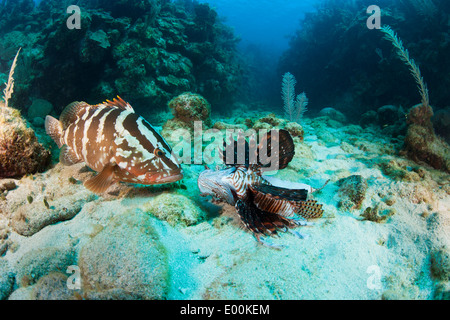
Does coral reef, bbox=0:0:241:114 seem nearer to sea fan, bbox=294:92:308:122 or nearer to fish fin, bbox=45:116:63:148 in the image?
sea fan, bbox=294:92:308:122

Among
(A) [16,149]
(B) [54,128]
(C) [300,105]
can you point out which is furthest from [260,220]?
(C) [300,105]

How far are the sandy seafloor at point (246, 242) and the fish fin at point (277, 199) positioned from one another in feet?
0.97

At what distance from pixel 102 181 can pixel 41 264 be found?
921 millimetres

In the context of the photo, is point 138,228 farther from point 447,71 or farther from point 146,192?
point 447,71

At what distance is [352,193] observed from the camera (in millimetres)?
3016

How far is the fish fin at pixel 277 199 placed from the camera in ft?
7.80

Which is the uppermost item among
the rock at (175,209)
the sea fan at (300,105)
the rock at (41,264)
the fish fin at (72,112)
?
the sea fan at (300,105)

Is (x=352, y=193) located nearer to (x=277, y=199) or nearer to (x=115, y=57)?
(x=277, y=199)

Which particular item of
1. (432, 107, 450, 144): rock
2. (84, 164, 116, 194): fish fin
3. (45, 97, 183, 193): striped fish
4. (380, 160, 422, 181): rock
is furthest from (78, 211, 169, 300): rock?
(432, 107, 450, 144): rock

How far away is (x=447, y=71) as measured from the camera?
1021 cm

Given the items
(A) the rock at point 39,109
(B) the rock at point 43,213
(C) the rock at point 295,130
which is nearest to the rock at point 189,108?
(C) the rock at point 295,130

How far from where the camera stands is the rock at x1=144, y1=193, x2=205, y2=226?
2559 mm

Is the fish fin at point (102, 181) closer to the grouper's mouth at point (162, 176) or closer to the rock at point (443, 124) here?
the grouper's mouth at point (162, 176)
